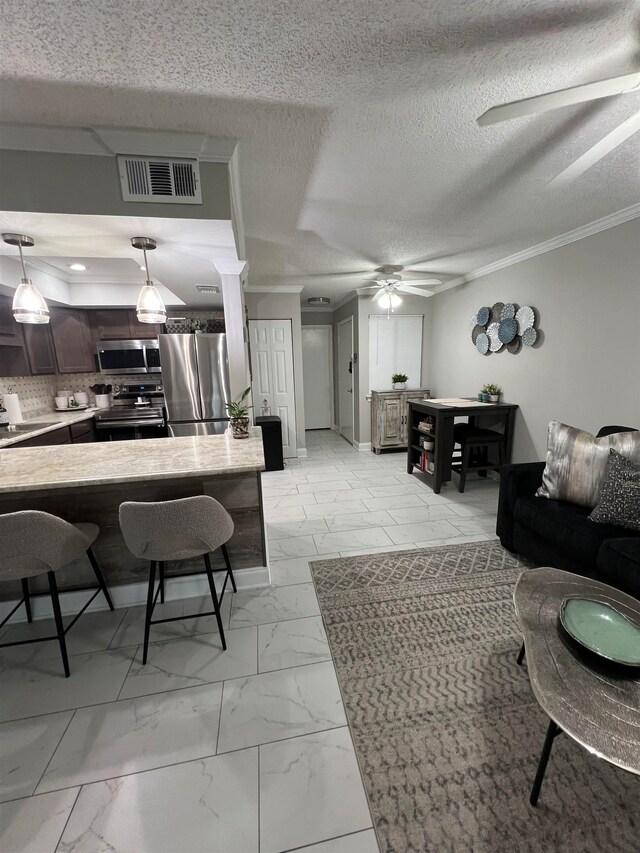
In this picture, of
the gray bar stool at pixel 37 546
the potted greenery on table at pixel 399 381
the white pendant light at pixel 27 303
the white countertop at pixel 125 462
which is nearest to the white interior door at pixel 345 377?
the potted greenery on table at pixel 399 381

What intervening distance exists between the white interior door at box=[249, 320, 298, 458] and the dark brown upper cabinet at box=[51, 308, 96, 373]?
2199 mm

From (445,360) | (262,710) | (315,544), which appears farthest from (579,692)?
(445,360)

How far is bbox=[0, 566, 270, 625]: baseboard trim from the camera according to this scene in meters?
1.97

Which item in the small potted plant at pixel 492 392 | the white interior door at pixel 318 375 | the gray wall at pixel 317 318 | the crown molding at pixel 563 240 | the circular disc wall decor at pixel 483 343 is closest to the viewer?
the crown molding at pixel 563 240

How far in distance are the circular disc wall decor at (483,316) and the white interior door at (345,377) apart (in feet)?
6.58

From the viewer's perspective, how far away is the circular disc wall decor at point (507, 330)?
11.8 ft

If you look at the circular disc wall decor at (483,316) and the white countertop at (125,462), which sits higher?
the circular disc wall decor at (483,316)

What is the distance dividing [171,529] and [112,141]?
71.7 inches

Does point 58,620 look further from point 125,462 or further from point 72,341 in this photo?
point 72,341

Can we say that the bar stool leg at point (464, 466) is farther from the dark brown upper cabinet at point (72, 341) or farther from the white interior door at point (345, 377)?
the dark brown upper cabinet at point (72, 341)

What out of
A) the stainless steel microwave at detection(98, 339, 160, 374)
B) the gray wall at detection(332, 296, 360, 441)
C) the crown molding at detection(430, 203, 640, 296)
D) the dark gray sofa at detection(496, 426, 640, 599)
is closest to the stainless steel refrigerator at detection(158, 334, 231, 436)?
the stainless steel microwave at detection(98, 339, 160, 374)

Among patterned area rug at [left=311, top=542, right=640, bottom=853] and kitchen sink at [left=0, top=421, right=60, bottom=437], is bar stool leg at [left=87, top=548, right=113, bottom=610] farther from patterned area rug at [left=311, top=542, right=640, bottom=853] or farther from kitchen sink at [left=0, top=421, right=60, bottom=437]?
kitchen sink at [left=0, top=421, right=60, bottom=437]

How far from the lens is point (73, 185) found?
1.61 meters

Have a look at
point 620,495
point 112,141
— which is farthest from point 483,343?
point 112,141
